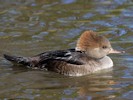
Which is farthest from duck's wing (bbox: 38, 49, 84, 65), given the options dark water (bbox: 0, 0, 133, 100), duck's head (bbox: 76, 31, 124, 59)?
dark water (bbox: 0, 0, 133, 100)

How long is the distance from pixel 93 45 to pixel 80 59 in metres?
0.39

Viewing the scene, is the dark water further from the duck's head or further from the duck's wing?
the duck's head

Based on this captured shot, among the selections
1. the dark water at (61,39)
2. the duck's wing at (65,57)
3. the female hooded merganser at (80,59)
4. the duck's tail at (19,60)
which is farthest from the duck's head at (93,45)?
the duck's tail at (19,60)

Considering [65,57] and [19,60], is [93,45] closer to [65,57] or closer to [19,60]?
[65,57]

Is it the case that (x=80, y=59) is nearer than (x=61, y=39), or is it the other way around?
(x=80, y=59)

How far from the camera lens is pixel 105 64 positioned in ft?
37.9

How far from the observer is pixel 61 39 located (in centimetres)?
1329

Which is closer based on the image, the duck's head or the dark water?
the dark water

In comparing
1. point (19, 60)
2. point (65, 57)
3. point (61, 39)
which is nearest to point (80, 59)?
point (65, 57)

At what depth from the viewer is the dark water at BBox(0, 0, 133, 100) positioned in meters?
10.2

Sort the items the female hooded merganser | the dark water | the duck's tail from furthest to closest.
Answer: the duck's tail, the female hooded merganser, the dark water

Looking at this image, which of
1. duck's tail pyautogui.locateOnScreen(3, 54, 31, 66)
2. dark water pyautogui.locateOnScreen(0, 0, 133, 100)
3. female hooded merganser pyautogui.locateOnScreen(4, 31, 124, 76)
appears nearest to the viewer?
dark water pyautogui.locateOnScreen(0, 0, 133, 100)

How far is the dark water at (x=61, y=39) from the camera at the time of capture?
10.2 metres

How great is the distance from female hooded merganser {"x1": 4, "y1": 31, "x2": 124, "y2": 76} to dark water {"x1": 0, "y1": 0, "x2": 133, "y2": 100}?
0.18 meters
